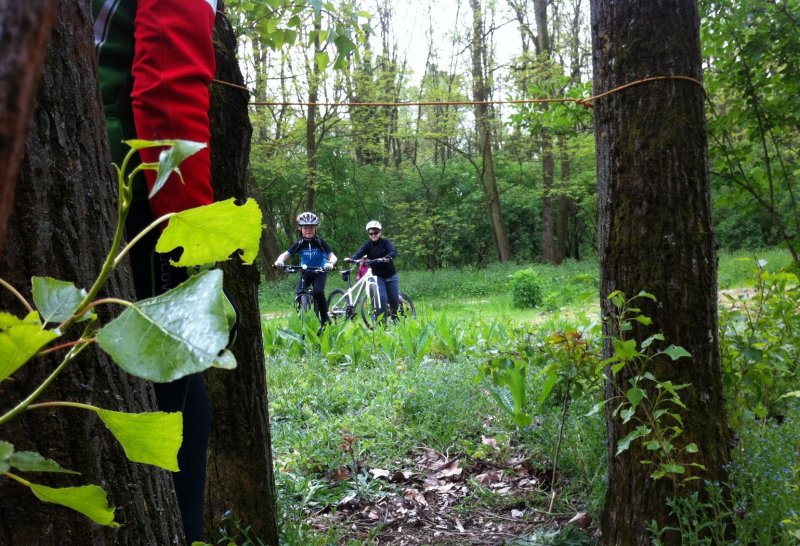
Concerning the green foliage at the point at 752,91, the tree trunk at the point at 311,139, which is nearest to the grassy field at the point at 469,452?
the green foliage at the point at 752,91

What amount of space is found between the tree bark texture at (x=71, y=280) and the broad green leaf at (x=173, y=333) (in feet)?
1.58

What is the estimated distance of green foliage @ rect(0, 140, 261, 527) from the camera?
301mm

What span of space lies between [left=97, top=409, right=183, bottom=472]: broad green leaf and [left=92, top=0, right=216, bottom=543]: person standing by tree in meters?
1.06

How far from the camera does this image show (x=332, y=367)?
5.48 metres

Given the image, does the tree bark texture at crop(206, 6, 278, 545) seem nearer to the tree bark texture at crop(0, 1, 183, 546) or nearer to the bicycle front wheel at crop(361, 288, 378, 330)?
the tree bark texture at crop(0, 1, 183, 546)

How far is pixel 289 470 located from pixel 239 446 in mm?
1002

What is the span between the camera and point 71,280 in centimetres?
80

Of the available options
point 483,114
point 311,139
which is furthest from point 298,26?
point 483,114

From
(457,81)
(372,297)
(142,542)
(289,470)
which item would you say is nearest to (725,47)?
(289,470)

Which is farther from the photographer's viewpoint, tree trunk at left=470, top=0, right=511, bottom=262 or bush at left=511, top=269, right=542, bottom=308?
tree trunk at left=470, top=0, right=511, bottom=262

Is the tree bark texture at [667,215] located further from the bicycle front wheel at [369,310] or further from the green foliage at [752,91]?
the bicycle front wheel at [369,310]

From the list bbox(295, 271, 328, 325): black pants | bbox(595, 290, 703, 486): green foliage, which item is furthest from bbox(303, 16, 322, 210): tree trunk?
bbox(595, 290, 703, 486): green foliage

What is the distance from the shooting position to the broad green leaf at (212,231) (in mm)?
427

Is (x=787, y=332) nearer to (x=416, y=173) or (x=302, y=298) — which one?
(x=302, y=298)
